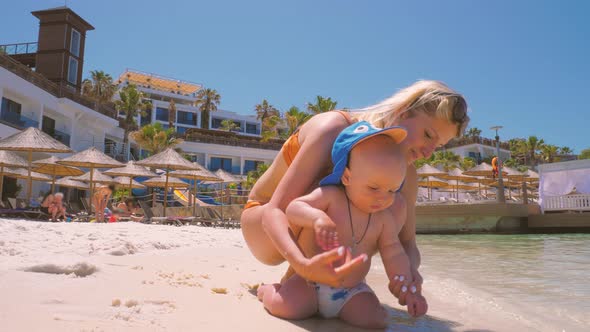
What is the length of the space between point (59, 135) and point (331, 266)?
3116cm

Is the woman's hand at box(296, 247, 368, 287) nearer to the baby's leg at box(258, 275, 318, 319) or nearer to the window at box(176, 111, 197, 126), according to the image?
the baby's leg at box(258, 275, 318, 319)

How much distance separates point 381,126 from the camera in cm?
216

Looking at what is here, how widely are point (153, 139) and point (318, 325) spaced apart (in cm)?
3486

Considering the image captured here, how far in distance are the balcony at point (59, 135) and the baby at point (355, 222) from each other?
98.9 feet

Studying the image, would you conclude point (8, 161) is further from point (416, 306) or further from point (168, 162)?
point (416, 306)

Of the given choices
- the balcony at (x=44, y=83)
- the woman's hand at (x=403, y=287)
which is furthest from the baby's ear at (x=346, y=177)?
the balcony at (x=44, y=83)

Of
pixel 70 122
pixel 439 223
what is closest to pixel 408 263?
pixel 439 223

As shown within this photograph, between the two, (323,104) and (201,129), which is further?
(201,129)

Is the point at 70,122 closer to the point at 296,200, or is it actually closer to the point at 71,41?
the point at 71,41

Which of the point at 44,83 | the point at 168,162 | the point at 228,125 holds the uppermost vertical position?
the point at 228,125

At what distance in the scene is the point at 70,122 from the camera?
31297 millimetres

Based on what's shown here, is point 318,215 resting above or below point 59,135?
below

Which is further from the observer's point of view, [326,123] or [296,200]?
[326,123]

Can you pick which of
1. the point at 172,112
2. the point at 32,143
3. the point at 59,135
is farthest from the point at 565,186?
the point at 172,112
